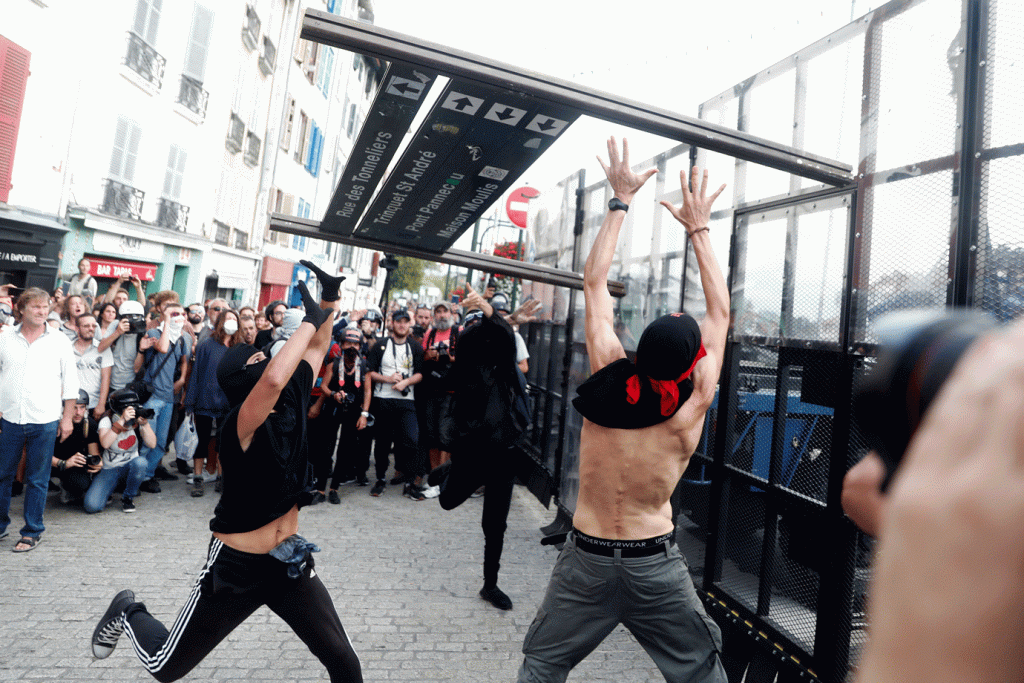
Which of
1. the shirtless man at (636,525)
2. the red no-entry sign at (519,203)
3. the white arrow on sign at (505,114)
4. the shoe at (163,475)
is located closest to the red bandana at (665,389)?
the shirtless man at (636,525)

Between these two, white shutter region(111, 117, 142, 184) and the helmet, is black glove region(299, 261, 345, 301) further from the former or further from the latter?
white shutter region(111, 117, 142, 184)

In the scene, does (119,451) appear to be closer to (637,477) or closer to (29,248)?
(637,477)

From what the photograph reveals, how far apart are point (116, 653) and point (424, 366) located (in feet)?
14.9

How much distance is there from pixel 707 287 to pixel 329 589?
3.63 metres

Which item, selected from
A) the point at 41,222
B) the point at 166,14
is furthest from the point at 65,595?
the point at 166,14

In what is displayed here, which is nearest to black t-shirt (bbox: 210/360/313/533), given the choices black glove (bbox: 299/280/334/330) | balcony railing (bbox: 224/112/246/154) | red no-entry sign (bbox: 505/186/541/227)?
black glove (bbox: 299/280/334/330)

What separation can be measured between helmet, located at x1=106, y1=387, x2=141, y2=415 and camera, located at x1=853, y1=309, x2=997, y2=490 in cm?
731

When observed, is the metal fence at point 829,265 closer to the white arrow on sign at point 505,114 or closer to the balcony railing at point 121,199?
the white arrow on sign at point 505,114

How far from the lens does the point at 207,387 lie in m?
8.15

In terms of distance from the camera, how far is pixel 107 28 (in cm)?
1478

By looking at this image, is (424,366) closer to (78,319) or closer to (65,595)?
(78,319)

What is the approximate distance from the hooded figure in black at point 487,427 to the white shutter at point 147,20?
1456 cm

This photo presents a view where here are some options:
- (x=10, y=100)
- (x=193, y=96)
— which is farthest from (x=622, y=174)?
(x=193, y=96)

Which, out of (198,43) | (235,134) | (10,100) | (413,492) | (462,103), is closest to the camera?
(462,103)
